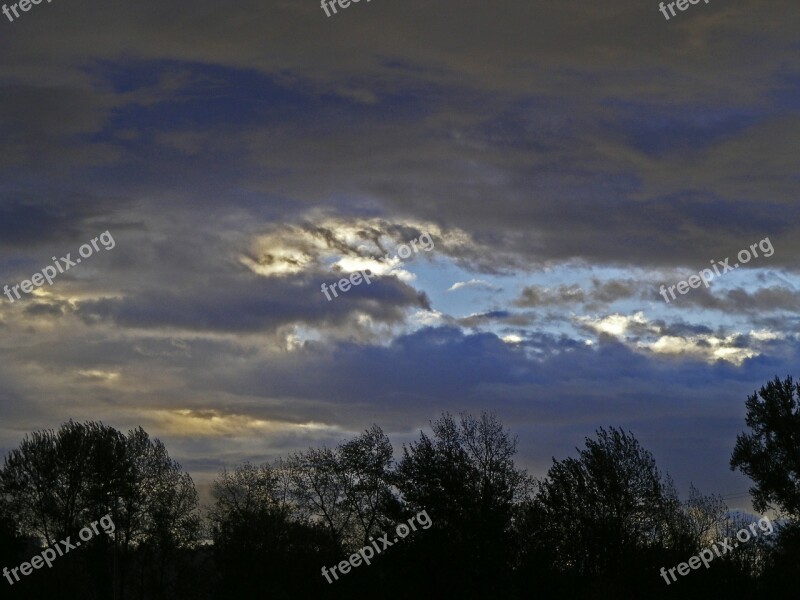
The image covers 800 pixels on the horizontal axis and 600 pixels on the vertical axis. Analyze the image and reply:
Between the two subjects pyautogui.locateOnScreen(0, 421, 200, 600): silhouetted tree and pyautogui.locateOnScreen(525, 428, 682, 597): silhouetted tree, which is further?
pyautogui.locateOnScreen(0, 421, 200, 600): silhouetted tree

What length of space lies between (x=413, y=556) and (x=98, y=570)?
29.6 meters

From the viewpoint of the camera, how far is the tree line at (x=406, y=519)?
57.0 m

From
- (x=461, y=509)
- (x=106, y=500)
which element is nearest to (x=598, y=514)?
(x=461, y=509)

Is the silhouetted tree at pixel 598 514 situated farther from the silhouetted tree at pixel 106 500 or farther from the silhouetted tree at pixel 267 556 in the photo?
the silhouetted tree at pixel 106 500

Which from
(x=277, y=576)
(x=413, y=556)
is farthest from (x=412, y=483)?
(x=277, y=576)

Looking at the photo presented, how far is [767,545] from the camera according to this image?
6188cm

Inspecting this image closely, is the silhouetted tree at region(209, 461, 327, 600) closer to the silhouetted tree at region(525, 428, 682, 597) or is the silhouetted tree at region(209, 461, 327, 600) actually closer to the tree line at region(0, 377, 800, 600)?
the tree line at region(0, 377, 800, 600)

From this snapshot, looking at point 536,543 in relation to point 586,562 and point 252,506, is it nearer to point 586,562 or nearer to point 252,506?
point 586,562

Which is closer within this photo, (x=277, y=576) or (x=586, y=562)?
(x=586, y=562)

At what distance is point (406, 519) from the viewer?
65.4 m

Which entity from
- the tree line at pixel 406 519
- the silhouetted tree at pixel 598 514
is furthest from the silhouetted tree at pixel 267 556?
the silhouetted tree at pixel 598 514

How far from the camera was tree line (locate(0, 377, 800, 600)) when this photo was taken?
187 ft

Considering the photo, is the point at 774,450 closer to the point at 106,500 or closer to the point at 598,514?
the point at 598,514

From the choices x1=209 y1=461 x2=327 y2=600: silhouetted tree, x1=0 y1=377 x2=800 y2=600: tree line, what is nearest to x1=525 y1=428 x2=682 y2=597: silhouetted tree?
x1=0 y1=377 x2=800 y2=600: tree line
